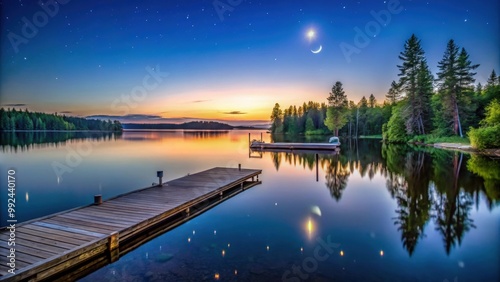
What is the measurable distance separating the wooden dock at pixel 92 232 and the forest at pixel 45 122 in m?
99.3

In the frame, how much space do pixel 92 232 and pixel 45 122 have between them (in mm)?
123298

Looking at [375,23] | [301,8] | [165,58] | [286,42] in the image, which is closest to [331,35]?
[286,42]

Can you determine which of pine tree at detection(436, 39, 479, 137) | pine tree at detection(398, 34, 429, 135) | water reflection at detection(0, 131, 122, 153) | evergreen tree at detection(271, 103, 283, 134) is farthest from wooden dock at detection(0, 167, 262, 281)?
evergreen tree at detection(271, 103, 283, 134)

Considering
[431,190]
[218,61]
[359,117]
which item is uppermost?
[218,61]

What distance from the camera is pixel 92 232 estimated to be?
18.8ft

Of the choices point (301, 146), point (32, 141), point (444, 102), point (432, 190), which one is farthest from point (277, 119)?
point (432, 190)

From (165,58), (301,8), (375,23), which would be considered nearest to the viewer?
(375,23)

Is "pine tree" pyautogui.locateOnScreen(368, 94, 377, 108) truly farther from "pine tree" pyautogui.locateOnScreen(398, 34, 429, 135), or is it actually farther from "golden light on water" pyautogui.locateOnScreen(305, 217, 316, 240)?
"golden light on water" pyautogui.locateOnScreen(305, 217, 316, 240)

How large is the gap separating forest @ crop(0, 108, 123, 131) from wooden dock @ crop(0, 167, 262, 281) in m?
99.3

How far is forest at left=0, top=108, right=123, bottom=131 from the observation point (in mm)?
91562

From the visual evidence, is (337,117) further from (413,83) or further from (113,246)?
(113,246)

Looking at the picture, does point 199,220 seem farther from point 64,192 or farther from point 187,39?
point 187,39

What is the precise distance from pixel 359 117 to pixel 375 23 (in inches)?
2077

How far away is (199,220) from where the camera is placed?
822cm
